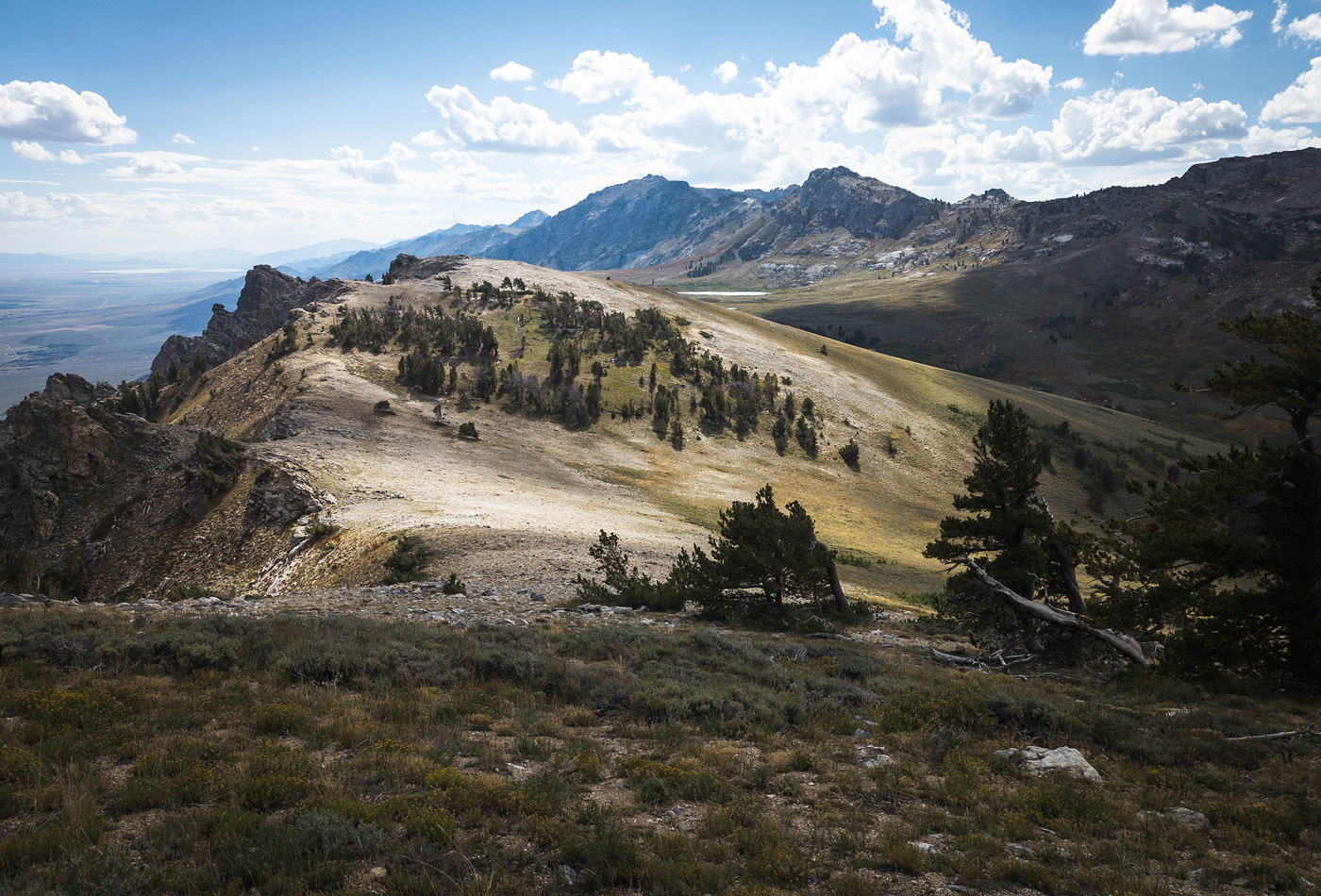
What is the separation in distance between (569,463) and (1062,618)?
117 ft

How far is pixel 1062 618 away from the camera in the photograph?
16.7 metres

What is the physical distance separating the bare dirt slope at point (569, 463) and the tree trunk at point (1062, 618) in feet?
34.6

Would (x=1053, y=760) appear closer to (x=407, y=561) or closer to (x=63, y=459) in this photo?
(x=407, y=561)

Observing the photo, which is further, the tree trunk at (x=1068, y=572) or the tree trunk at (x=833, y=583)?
the tree trunk at (x=833, y=583)

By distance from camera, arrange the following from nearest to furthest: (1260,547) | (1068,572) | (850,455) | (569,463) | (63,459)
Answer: (1260,547) < (1068,572) < (63,459) < (569,463) < (850,455)

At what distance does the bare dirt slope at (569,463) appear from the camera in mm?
26358

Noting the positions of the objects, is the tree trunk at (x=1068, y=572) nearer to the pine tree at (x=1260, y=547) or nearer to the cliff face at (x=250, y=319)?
the pine tree at (x=1260, y=547)

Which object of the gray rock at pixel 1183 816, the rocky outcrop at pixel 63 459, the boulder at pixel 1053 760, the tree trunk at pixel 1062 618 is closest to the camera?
the gray rock at pixel 1183 816

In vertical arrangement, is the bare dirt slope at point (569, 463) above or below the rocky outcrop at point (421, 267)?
below

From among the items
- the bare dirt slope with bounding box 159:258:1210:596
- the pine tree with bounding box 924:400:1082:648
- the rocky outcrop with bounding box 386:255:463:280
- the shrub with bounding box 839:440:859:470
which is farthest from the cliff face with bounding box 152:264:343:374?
the pine tree with bounding box 924:400:1082:648

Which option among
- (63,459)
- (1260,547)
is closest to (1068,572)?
(1260,547)

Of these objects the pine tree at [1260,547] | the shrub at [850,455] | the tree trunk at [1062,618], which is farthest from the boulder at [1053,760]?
the shrub at [850,455]

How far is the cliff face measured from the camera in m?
90.3

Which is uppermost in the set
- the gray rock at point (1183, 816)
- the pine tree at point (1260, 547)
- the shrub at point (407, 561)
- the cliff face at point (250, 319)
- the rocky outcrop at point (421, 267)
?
the rocky outcrop at point (421, 267)
